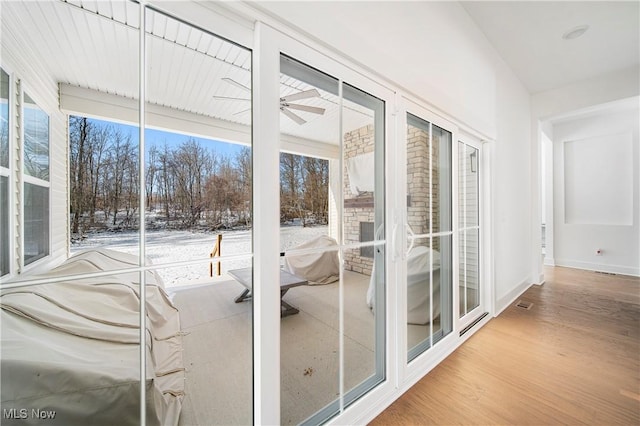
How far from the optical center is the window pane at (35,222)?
69 cm

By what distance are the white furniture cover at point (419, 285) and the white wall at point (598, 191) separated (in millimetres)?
5230

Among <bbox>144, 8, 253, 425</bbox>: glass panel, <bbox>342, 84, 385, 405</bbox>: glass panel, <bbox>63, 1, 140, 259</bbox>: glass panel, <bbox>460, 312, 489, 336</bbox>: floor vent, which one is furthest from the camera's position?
<bbox>460, 312, 489, 336</bbox>: floor vent

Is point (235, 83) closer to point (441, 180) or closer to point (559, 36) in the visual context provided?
point (441, 180)

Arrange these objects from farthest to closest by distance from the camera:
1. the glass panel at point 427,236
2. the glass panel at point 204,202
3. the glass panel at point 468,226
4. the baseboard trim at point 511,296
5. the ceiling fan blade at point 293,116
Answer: the baseboard trim at point 511,296 → the glass panel at point 468,226 → the glass panel at point 427,236 → the ceiling fan blade at point 293,116 → the glass panel at point 204,202

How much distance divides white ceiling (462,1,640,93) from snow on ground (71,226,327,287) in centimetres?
302

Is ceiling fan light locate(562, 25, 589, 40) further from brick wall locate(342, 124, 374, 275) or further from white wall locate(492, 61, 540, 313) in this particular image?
brick wall locate(342, 124, 374, 275)

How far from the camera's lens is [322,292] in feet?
4.61

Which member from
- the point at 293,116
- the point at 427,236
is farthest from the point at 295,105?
the point at 427,236

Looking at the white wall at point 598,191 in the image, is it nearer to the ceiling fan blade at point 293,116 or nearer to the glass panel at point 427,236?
the glass panel at point 427,236

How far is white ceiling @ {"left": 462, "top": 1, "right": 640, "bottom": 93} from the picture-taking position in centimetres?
246

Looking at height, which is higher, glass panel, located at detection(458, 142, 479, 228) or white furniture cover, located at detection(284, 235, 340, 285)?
glass panel, located at detection(458, 142, 479, 228)

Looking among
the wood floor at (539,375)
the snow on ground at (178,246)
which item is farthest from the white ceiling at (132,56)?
the wood floor at (539,375)

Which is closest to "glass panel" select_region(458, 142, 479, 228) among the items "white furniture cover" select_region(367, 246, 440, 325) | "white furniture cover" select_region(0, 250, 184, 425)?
"white furniture cover" select_region(367, 246, 440, 325)

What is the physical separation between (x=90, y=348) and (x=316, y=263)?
919 millimetres
